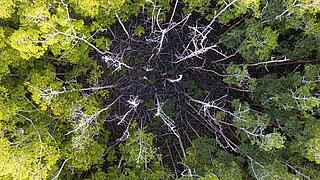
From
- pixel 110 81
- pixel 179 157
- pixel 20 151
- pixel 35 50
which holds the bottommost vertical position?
pixel 179 157

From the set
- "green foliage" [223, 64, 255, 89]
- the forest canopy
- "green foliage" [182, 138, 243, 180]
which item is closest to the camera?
the forest canopy

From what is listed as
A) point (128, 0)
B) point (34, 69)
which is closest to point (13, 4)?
point (34, 69)

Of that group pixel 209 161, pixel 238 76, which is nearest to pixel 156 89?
pixel 238 76

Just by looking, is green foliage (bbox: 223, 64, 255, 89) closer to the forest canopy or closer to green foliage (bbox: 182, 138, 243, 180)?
the forest canopy

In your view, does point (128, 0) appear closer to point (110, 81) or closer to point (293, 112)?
point (110, 81)

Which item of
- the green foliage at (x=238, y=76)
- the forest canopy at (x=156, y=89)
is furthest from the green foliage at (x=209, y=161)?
Answer: the green foliage at (x=238, y=76)

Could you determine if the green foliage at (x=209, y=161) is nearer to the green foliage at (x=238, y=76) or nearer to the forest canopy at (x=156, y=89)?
the forest canopy at (x=156, y=89)

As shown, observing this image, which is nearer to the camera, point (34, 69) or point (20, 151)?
point (20, 151)

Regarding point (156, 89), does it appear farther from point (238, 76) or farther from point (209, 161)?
point (209, 161)

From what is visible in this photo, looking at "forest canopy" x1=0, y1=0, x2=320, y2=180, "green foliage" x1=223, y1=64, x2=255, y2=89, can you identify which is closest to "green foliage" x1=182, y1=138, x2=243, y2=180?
"forest canopy" x1=0, y1=0, x2=320, y2=180
